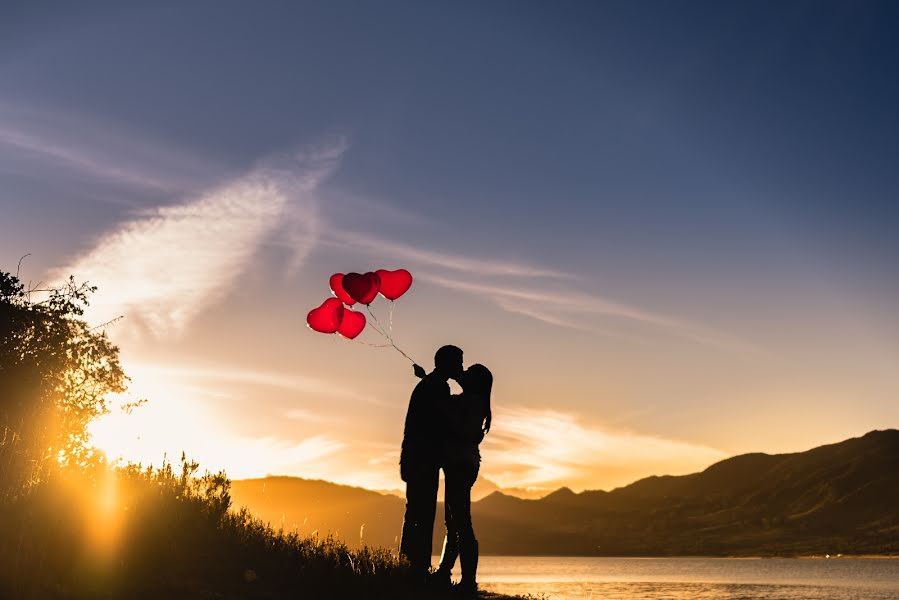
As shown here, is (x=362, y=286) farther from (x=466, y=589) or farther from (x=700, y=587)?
(x=700, y=587)

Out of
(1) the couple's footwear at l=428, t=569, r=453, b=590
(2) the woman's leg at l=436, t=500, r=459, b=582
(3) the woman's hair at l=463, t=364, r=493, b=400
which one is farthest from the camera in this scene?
(2) the woman's leg at l=436, t=500, r=459, b=582

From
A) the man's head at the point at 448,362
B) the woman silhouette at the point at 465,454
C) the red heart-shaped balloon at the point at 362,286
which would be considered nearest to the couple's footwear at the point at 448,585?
the woman silhouette at the point at 465,454

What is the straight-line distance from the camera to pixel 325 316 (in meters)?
16.3

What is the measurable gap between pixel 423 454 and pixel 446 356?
59.7 inches

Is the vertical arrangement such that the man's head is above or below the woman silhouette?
above

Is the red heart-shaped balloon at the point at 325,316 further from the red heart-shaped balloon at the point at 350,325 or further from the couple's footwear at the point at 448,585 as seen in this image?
the couple's footwear at the point at 448,585

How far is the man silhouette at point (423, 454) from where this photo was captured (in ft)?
36.5

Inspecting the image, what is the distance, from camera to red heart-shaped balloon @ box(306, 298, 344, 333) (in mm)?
16234

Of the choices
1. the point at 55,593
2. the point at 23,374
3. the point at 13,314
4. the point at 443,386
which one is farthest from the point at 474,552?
the point at 13,314

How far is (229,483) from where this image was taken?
42.1 ft

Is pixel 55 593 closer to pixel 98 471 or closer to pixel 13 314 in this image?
pixel 98 471

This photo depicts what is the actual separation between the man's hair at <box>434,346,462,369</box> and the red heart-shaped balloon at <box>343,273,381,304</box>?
14.6ft

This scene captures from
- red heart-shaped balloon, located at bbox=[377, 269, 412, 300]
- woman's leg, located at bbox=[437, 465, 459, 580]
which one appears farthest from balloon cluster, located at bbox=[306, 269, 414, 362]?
→ woman's leg, located at bbox=[437, 465, 459, 580]

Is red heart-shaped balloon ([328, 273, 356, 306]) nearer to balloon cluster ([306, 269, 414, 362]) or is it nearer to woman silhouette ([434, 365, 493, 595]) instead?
balloon cluster ([306, 269, 414, 362])
